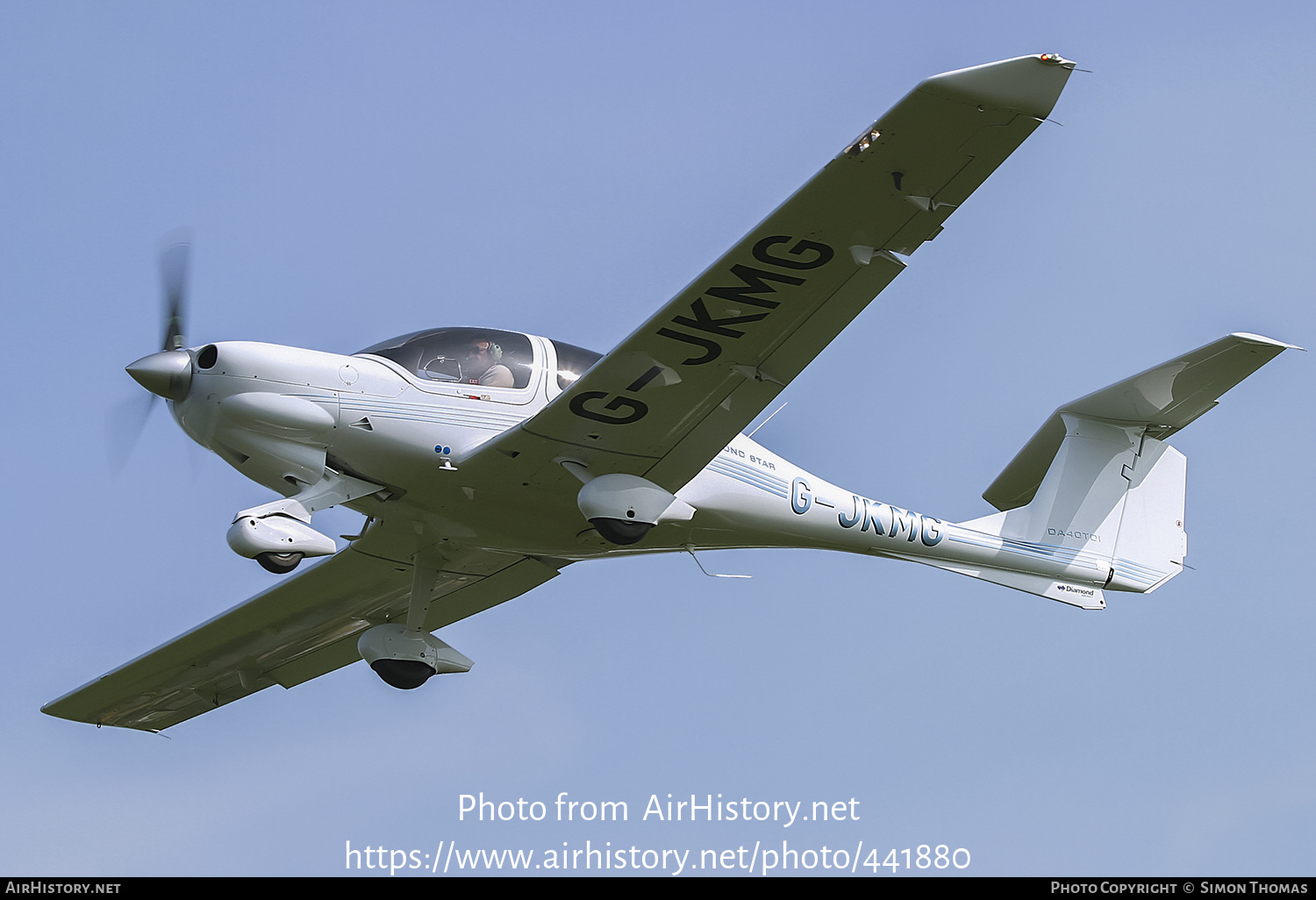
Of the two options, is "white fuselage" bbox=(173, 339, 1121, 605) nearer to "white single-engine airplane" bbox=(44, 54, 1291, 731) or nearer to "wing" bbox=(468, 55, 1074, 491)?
"white single-engine airplane" bbox=(44, 54, 1291, 731)

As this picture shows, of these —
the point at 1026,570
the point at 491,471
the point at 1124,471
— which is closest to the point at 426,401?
the point at 491,471

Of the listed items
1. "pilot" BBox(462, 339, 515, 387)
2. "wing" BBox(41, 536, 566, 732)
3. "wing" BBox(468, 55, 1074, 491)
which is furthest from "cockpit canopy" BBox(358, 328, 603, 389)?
"wing" BBox(41, 536, 566, 732)

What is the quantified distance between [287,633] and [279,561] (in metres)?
4.53

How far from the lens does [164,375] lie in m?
11.4

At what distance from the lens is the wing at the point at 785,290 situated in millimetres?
9156

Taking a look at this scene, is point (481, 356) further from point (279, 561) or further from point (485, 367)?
point (279, 561)

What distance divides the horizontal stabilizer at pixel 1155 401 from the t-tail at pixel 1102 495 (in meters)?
0.01

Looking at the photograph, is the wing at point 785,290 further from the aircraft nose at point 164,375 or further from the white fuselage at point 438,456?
the aircraft nose at point 164,375

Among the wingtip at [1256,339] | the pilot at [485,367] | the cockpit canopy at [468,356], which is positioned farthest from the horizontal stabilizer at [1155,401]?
the pilot at [485,367]

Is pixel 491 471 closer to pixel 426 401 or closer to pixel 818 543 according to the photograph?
pixel 426 401

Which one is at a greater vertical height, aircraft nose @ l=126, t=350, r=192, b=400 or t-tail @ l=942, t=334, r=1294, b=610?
t-tail @ l=942, t=334, r=1294, b=610

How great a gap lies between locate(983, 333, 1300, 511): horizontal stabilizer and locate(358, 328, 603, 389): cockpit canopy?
18.7 feet

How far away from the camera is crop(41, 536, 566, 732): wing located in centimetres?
1430

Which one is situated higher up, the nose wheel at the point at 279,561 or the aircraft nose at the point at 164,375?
the aircraft nose at the point at 164,375
